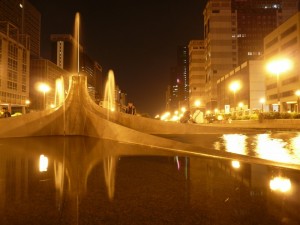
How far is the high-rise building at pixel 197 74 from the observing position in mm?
116312

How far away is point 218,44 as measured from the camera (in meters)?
102

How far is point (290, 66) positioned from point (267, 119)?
35262mm

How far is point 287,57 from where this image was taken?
200 ft

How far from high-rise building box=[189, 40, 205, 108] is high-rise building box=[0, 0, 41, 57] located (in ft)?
217

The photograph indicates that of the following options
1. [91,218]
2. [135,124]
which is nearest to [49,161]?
[91,218]

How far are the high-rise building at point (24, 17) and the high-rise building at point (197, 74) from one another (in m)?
66.2

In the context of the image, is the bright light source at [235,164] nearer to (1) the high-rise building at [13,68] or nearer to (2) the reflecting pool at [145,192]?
(2) the reflecting pool at [145,192]

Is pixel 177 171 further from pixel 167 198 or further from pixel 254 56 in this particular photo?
pixel 254 56

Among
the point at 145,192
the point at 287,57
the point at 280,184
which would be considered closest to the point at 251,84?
the point at 287,57

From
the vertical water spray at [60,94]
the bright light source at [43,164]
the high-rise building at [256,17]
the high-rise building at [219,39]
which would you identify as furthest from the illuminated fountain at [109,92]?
the high-rise building at [256,17]

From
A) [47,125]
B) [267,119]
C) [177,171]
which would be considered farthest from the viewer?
[267,119]

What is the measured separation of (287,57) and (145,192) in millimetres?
63685

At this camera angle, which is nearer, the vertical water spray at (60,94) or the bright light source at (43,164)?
the bright light source at (43,164)

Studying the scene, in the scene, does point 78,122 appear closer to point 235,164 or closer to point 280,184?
point 235,164
